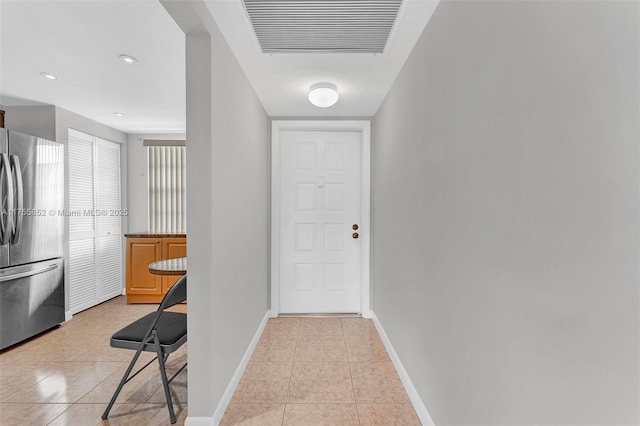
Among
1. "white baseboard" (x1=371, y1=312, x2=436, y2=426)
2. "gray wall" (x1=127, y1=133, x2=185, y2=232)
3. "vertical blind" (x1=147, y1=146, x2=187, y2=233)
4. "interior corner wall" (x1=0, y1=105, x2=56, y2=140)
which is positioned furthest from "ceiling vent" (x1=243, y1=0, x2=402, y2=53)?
"gray wall" (x1=127, y1=133, x2=185, y2=232)

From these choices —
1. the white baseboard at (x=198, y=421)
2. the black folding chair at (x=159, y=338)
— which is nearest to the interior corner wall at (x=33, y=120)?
the black folding chair at (x=159, y=338)

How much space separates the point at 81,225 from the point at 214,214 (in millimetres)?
3081

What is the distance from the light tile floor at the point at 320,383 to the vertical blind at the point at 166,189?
96.5 inches

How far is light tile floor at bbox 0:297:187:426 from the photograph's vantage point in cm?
195

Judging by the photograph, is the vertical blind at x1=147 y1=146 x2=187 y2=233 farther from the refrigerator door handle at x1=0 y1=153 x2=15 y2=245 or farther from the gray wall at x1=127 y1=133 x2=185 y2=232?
the refrigerator door handle at x1=0 y1=153 x2=15 y2=245

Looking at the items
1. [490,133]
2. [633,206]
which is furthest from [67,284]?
[633,206]

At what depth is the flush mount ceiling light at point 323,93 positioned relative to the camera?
267 centimetres

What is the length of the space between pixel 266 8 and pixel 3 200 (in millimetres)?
2926

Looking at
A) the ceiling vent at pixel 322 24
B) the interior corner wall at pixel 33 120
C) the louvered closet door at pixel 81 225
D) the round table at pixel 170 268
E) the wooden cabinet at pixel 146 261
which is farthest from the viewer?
the wooden cabinet at pixel 146 261

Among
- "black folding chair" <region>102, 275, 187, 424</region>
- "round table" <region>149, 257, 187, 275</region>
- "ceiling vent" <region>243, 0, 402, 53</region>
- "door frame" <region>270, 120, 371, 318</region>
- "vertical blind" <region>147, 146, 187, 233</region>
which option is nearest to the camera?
"ceiling vent" <region>243, 0, 402, 53</region>

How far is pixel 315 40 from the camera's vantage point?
1966 mm

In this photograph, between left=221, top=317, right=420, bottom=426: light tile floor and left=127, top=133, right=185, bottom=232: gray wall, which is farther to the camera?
left=127, top=133, right=185, bottom=232: gray wall

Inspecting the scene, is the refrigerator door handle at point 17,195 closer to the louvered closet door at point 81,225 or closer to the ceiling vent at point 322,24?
the louvered closet door at point 81,225

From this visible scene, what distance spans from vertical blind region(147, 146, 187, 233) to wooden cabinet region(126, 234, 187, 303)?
0.50 metres
